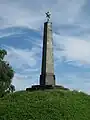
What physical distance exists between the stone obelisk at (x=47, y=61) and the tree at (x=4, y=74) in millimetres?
11980

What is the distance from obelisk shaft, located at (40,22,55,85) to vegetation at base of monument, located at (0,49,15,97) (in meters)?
12.0

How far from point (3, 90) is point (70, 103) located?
1699 cm

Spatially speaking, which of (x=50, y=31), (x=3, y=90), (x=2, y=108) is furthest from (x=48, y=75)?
(x=3, y=90)

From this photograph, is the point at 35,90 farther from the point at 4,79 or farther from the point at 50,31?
the point at 4,79

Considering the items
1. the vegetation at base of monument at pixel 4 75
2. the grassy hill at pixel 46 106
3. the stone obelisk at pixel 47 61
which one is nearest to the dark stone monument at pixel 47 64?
the stone obelisk at pixel 47 61

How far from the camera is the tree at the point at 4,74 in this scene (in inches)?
1805

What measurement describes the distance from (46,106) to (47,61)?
6435 mm

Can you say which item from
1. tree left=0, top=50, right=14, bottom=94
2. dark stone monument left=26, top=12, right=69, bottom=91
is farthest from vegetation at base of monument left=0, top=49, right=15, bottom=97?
dark stone monument left=26, top=12, right=69, bottom=91

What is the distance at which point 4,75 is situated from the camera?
46.1m

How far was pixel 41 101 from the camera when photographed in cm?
3025

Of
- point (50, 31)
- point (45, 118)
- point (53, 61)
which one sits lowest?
point (45, 118)

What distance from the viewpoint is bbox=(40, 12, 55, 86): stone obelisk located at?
34375 mm

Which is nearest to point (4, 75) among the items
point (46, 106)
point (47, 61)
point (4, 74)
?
point (4, 74)

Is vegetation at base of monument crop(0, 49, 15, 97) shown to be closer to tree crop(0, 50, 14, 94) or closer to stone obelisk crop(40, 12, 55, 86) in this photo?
tree crop(0, 50, 14, 94)
